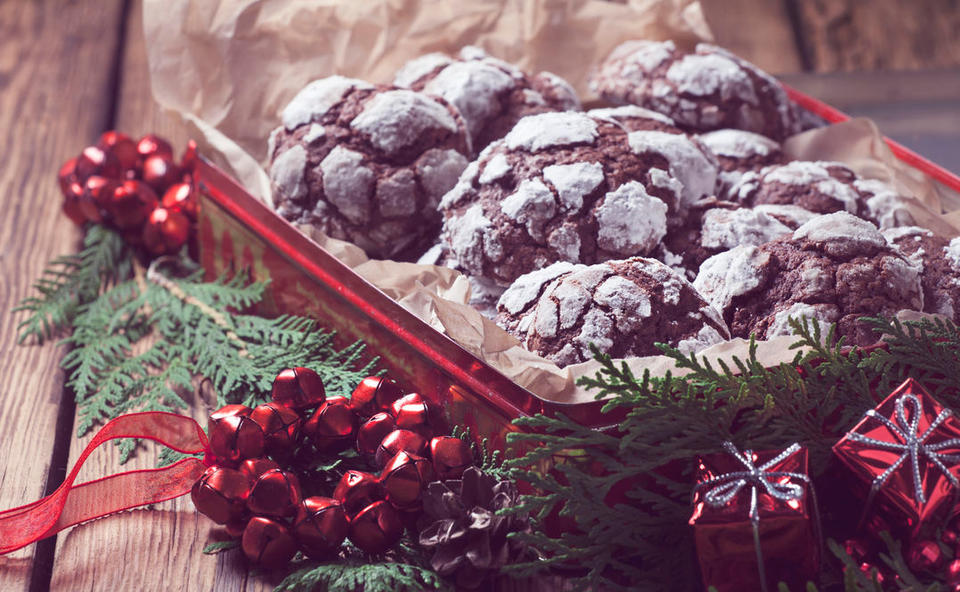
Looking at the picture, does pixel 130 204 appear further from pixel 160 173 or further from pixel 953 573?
pixel 953 573

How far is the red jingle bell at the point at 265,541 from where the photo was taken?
1185 millimetres

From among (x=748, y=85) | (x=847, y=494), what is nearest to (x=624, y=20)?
(x=748, y=85)

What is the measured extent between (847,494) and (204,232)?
1243 millimetres

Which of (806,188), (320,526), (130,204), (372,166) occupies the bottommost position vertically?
(320,526)

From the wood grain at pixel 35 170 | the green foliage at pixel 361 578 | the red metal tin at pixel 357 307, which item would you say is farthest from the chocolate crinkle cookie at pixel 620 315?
the wood grain at pixel 35 170

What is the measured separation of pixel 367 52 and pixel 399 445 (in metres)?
1.08

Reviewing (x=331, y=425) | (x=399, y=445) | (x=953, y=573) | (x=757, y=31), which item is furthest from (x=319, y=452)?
(x=757, y=31)

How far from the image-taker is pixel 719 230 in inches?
57.8

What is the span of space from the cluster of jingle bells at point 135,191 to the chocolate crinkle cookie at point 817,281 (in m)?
1.07

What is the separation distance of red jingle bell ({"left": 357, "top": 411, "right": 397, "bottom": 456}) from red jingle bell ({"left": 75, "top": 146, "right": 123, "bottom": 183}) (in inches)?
39.0

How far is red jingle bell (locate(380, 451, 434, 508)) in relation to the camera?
1.22 m

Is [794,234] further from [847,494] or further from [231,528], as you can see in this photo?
[231,528]

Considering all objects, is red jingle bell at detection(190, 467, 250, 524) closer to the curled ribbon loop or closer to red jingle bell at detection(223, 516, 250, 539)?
red jingle bell at detection(223, 516, 250, 539)

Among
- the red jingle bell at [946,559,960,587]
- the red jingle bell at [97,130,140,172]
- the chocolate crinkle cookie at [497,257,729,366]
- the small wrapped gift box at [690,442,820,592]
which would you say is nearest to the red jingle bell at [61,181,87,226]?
the red jingle bell at [97,130,140,172]
